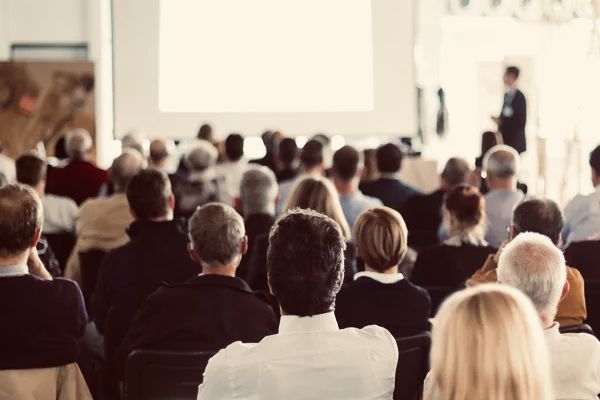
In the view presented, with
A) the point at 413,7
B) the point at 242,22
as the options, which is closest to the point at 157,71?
the point at 242,22

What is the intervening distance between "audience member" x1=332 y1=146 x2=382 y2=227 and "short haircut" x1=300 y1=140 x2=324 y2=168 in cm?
58

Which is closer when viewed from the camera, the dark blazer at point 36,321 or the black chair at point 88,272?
the dark blazer at point 36,321

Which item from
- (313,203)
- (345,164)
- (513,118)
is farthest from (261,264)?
(513,118)

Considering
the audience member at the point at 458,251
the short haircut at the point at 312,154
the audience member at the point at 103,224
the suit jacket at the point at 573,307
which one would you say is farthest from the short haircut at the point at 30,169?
the suit jacket at the point at 573,307

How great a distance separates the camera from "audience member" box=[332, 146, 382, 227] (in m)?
6.20

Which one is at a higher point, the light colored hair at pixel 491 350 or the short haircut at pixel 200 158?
the short haircut at pixel 200 158

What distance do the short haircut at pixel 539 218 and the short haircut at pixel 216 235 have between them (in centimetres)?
127

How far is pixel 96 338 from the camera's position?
4746mm

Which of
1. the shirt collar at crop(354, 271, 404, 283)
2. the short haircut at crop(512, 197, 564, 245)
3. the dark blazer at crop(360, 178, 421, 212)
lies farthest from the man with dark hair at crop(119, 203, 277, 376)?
the dark blazer at crop(360, 178, 421, 212)

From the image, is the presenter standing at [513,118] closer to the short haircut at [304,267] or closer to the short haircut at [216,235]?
the short haircut at [216,235]

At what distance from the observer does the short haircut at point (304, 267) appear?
2.45 meters

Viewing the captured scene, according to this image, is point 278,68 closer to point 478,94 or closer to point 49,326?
point 478,94

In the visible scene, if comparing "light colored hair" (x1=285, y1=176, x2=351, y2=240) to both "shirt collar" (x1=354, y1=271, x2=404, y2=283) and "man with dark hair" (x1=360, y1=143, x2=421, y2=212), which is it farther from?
"man with dark hair" (x1=360, y1=143, x2=421, y2=212)

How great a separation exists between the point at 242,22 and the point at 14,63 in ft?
8.02
